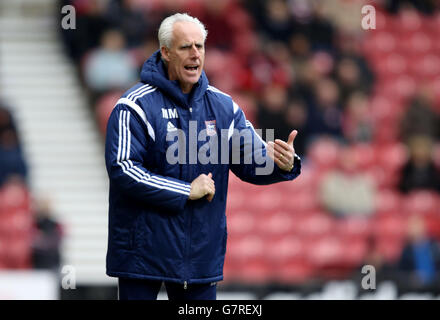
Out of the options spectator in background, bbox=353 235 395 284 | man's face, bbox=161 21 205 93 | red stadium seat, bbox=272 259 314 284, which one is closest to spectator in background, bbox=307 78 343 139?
spectator in background, bbox=353 235 395 284

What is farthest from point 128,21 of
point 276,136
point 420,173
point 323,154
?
point 420,173

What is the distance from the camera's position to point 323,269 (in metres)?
10.2

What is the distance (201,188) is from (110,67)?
715 centimetres

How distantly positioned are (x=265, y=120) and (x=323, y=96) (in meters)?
1.09

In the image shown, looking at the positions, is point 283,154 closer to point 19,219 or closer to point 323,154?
point 19,219

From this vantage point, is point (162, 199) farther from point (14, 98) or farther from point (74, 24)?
point (14, 98)

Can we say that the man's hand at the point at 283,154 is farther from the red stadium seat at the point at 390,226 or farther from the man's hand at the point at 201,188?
the red stadium seat at the point at 390,226

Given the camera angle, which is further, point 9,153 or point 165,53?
point 9,153

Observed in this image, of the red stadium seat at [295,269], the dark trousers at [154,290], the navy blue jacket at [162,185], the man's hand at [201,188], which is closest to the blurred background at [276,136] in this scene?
the red stadium seat at [295,269]

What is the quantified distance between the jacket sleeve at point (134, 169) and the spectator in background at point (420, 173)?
290 inches

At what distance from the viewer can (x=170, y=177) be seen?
4.07 meters

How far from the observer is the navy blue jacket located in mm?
3990

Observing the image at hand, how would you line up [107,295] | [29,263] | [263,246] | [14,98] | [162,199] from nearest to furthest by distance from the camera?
1. [162,199]
2. [107,295]
3. [29,263]
4. [263,246]
5. [14,98]
